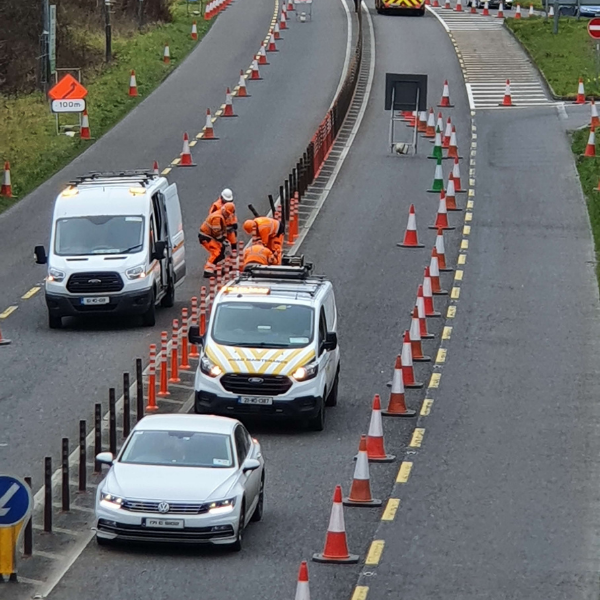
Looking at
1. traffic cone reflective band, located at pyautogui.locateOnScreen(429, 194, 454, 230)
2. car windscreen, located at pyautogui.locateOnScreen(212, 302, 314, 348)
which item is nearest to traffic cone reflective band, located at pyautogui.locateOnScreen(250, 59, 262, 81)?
traffic cone reflective band, located at pyautogui.locateOnScreen(429, 194, 454, 230)

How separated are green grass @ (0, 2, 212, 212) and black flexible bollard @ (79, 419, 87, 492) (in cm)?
1923

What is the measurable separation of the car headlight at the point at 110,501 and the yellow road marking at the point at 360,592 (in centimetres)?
247

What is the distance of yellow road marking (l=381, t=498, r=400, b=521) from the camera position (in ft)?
63.3

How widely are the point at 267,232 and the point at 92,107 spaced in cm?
2085

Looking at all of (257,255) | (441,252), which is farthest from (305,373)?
(441,252)

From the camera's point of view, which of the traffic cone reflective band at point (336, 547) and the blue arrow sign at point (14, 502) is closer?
the blue arrow sign at point (14, 502)

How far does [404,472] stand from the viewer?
21.2 m

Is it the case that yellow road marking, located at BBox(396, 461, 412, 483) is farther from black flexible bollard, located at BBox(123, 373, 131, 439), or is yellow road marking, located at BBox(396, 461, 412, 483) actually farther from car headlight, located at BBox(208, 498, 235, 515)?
car headlight, located at BBox(208, 498, 235, 515)

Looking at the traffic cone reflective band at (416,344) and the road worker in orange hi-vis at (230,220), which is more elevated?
the road worker in orange hi-vis at (230,220)

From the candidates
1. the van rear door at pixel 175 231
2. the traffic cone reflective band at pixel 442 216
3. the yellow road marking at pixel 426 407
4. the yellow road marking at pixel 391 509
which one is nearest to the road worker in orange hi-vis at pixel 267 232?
the van rear door at pixel 175 231

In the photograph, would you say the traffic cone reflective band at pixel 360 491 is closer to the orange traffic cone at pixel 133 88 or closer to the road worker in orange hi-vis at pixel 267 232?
the road worker in orange hi-vis at pixel 267 232

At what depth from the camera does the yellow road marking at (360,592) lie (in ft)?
54.3

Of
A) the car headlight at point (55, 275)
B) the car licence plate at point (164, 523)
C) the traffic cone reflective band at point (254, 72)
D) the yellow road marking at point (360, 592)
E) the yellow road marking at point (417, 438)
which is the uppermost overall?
the car licence plate at point (164, 523)

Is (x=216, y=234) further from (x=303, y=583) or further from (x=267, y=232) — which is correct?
(x=303, y=583)
